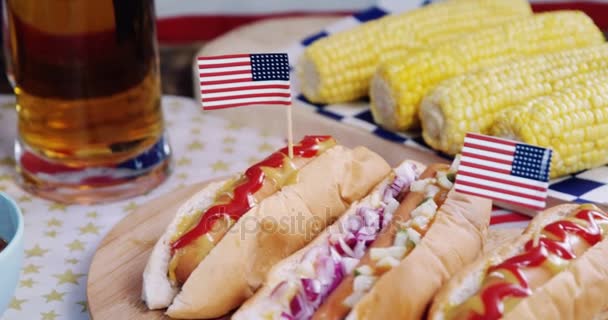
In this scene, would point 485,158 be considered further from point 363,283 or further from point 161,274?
point 161,274

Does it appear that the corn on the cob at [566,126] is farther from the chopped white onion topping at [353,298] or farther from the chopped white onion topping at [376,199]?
→ the chopped white onion topping at [353,298]

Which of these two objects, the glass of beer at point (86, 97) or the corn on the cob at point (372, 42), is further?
the corn on the cob at point (372, 42)

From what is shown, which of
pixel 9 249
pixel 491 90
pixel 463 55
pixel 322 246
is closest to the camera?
pixel 9 249

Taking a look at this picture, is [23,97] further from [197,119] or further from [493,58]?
[493,58]

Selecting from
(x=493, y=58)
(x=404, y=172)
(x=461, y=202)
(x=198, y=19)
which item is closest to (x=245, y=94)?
(x=404, y=172)

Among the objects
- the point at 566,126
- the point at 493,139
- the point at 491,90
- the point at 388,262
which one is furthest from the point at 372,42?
the point at 388,262

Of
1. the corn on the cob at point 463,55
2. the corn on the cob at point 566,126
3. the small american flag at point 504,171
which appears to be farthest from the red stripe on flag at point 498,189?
the corn on the cob at point 463,55

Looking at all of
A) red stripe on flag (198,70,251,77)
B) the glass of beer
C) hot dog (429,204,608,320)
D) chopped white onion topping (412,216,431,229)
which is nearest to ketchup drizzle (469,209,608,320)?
hot dog (429,204,608,320)
